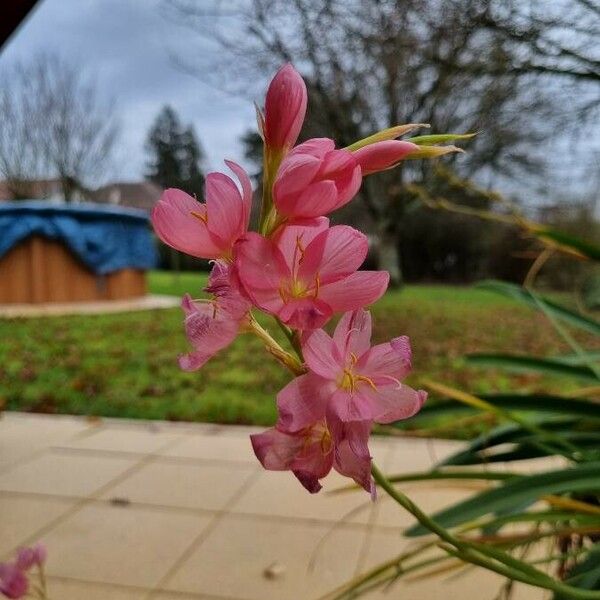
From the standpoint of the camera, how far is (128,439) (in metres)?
2.88

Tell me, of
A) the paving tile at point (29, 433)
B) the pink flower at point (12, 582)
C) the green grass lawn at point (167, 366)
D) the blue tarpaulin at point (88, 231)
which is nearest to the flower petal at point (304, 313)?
the pink flower at point (12, 582)

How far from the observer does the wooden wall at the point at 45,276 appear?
8172 millimetres

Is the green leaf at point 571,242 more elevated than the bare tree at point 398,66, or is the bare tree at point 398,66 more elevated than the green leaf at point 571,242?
the bare tree at point 398,66

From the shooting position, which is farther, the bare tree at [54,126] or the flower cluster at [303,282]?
the bare tree at [54,126]

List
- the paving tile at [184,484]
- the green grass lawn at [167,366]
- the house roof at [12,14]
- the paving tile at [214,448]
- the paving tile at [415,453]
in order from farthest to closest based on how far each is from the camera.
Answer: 1. the green grass lawn at [167,366]
2. the paving tile at [214,448]
3. the paving tile at [415,453]
4. the paving tile at [184,484]
5. the house roof at [12,14]

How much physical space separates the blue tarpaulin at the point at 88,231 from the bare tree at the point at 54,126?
2.36 meters

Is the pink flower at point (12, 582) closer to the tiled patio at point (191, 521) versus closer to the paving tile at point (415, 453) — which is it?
the tiled patio at point (191, 521)

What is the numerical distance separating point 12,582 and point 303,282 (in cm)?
38

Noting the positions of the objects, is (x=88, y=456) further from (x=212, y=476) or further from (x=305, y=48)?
(x=305, y=48)

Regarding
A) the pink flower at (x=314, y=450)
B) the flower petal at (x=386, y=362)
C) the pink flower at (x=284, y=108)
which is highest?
the pink flower at (x=284, y=108)

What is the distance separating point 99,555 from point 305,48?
3.34 metres

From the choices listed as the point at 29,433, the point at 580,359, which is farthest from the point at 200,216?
the point at 29,433

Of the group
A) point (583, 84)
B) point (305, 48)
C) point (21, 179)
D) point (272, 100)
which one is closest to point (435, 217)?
point (21, 179)

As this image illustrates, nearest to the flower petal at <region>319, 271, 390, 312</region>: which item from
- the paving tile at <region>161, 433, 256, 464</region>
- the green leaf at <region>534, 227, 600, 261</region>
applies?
the green leaf at <region>534, 227, 600, 261</region>
